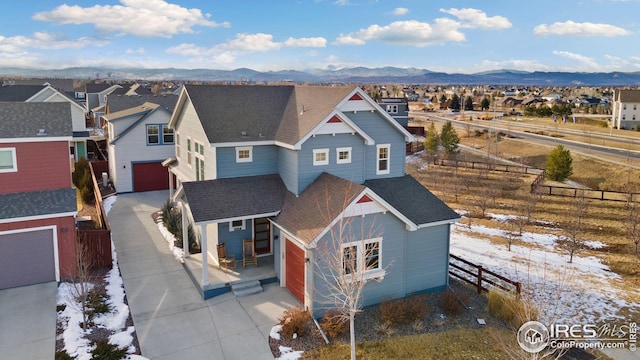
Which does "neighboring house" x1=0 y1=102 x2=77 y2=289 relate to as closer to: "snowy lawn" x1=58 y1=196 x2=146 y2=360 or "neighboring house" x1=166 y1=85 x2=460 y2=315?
"snowy lawn" x1=58 y1=196 x2=146 y2=360

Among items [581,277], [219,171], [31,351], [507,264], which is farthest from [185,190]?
[581,277]

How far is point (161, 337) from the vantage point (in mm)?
14617

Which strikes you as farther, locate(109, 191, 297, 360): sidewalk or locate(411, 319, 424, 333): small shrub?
locate(411, 319, 424, 333): small shrub

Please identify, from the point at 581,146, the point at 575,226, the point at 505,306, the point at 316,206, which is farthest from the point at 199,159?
the point at 581,146

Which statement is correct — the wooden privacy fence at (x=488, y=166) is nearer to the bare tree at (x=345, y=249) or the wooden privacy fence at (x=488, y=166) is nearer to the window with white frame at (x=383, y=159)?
the window with white frame at (x=383, y=159)

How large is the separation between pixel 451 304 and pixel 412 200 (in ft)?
Answer: 15.8

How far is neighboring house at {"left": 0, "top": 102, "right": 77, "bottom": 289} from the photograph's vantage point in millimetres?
17531

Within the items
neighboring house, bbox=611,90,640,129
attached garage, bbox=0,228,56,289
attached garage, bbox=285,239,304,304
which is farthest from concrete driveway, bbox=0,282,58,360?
neighboring house, bbox=611,90,640,129

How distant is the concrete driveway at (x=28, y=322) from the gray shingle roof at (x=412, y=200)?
42.2 ft

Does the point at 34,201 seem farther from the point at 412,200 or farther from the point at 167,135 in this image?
the point at 167,135

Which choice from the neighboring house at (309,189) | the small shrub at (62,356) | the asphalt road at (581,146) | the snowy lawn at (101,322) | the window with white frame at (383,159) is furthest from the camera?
the asphalt road at (581,146)

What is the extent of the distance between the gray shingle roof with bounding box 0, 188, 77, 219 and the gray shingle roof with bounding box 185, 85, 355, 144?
20.6 feet

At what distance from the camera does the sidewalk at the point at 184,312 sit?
14062mm

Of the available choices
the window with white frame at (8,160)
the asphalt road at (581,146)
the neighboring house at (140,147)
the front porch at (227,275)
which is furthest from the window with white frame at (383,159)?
the asphalt road at (581,146)
